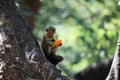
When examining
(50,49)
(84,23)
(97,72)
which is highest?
(50,49)

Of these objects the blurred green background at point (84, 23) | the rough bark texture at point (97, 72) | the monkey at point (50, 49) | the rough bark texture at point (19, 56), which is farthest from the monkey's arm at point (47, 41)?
the blurred green background at point (84, 23)

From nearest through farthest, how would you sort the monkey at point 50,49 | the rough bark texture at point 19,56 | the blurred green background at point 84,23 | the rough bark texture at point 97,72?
the rough bark texture at point 19,56 < the monkey at point 50,49 < the rough bark texture at point 97,72 < the blurred green background at point 84,23

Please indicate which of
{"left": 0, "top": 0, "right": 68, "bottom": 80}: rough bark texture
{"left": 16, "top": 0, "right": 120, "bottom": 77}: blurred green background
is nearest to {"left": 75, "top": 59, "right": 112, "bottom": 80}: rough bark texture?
{"left": 16, "top": 0, "right": 120, "bottom": 77}: blurred green background

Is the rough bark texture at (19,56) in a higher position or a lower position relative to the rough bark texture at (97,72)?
higher

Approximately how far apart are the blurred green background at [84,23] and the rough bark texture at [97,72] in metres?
1.64

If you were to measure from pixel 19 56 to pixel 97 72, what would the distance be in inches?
97.6

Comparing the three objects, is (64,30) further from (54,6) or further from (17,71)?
(17,71)

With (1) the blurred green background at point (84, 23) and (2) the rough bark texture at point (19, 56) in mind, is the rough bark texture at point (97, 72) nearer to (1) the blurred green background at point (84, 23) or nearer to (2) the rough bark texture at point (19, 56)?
(1) the blurred green background at point (84, 23)

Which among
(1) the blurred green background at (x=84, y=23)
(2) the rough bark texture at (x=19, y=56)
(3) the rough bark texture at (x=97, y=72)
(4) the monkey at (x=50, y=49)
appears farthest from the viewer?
(1) the blurred green background at (x=84, y=23)

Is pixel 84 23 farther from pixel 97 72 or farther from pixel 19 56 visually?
pixel 19 56

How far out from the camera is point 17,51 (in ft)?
11.0

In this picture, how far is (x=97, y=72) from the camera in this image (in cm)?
561

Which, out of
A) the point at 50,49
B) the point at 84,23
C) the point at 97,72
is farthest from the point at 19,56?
the point at 84,23

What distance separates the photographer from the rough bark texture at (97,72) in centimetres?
557
